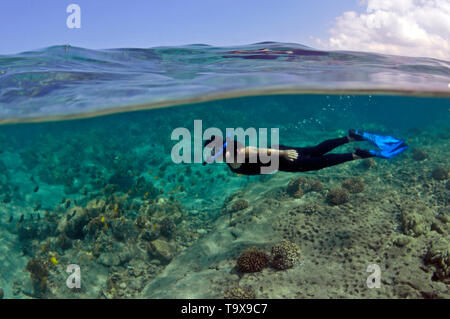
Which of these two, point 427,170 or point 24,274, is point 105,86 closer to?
point 24,274

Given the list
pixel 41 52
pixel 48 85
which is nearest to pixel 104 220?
pixel 48 85

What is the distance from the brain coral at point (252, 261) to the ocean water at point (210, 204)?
49mm

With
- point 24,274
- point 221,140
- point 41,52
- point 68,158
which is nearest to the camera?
point 221,140

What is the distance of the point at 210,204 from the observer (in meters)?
12.3

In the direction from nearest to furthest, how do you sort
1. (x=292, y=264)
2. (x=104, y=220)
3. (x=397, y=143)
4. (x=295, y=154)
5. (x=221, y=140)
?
(x=221, y=140)
(x=295, y=154)
(x=292, y=264)
(x=397, y=143)
(x=104, y=220)

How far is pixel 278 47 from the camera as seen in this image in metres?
12.1

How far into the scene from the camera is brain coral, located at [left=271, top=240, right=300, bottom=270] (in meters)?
6.67

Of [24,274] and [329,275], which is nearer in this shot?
[329,275]

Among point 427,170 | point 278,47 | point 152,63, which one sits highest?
point 278,47

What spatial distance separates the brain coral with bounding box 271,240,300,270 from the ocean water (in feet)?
0.09

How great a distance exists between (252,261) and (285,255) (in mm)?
889

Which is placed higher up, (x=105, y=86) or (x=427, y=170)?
(x=105, y=86)

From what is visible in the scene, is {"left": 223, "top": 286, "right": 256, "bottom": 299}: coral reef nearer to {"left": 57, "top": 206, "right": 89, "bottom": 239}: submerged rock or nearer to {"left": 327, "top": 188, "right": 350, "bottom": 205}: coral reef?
{"left": 327, "top": 188, "right": 350, "bottom": 205}: coral reef
